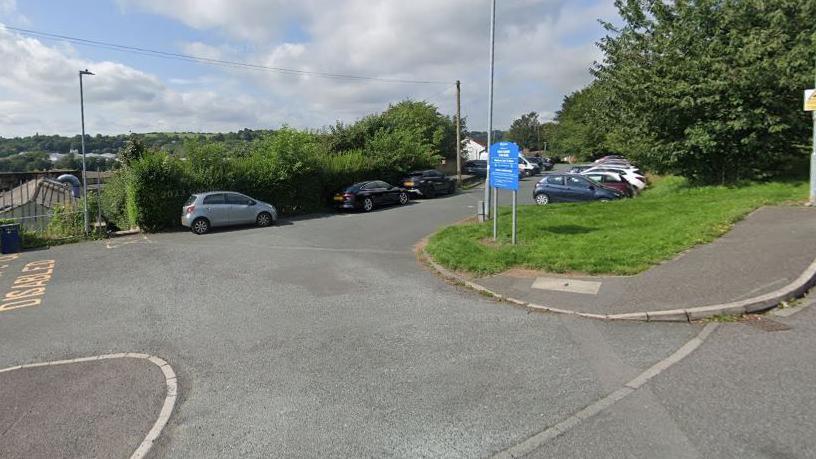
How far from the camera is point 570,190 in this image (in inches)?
826

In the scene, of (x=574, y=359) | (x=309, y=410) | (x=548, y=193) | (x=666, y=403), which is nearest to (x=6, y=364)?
(x=309, y=410)

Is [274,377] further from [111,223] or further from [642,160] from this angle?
[642,160]

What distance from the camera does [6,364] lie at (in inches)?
233

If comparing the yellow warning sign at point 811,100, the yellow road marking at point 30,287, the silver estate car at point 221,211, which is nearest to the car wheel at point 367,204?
the silver estate car at point 221,211

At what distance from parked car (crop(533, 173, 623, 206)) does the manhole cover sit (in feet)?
47.8

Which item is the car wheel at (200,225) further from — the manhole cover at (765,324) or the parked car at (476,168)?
the parked car at (476,168)

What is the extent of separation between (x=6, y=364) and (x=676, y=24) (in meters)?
21.4

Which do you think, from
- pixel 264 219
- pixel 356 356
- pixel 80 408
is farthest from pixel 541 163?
pixel 80 408

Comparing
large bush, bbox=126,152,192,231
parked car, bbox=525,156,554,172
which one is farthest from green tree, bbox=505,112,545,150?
large bush, bbox=126,152,192,231

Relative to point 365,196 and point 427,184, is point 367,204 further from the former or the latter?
point 427,184

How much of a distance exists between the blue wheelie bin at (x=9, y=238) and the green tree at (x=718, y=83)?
21516 mm

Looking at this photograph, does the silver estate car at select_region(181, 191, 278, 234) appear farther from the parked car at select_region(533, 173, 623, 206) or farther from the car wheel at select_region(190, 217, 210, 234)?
the parked car at select_region(533, 173, 623, 206)

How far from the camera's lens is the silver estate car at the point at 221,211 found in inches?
703

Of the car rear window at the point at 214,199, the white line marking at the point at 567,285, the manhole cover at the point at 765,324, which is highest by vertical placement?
the car rear window at the point at 214,199
